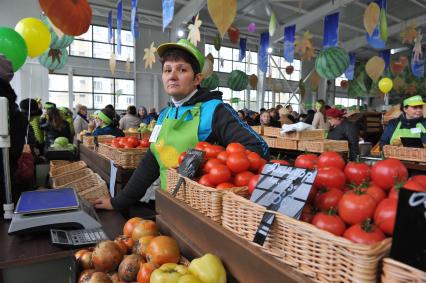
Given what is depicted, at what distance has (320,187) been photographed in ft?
3.45

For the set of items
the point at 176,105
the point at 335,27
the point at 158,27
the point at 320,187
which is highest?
the point at 158,27

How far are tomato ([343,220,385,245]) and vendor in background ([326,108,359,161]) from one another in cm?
458

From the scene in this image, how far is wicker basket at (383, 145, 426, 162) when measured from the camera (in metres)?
4.28

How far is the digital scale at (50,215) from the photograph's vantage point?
1.56 meters

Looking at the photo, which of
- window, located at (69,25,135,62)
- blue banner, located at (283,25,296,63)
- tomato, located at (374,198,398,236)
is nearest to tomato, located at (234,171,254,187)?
tomato, located at (374,198,398,236)

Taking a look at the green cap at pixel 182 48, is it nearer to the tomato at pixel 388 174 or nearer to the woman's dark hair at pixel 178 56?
the woman's dark hair at pixel 178 56

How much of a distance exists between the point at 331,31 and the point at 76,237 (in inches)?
361

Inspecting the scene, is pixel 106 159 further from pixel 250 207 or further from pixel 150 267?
pixel 250 207

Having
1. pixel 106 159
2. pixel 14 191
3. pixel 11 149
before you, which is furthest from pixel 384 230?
pixel 106 159

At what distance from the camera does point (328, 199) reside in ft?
3.16

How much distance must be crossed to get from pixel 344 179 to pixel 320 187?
8 cm

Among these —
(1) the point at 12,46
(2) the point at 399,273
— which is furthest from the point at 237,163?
(1) the point at 12,46

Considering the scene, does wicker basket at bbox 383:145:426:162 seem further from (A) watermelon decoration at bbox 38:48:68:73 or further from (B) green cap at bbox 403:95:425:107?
(A) watermelon decoration at bbox 38:48:68:73

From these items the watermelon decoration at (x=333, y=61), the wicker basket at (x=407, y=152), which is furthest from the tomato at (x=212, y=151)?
the watermelon decoration at (x=333, y=61)
